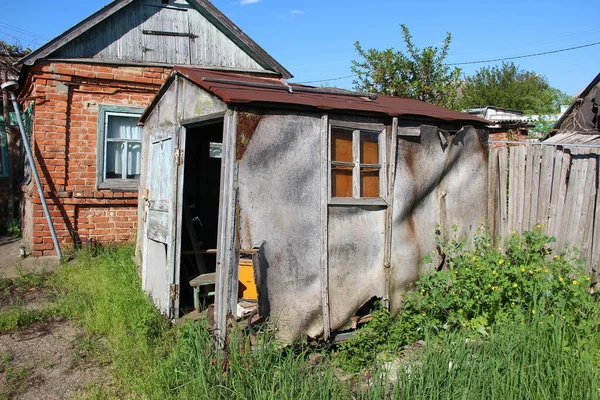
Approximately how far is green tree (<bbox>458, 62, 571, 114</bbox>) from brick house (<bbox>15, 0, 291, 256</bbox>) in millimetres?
27154

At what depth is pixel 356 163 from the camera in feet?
17.7

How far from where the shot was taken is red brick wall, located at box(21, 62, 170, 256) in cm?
913

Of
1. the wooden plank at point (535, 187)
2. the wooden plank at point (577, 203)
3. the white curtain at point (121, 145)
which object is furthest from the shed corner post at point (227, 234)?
the white curtain at point (121, 145)

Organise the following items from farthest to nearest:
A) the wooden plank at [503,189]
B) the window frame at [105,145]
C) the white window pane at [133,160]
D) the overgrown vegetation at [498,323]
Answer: the white window pane at [133,160]
the window frame at [105,145]
the wooden plank at [503,189]
the overgrown vegetation at [498,323]

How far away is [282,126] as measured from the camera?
484cm

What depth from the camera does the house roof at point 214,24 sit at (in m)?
9.11

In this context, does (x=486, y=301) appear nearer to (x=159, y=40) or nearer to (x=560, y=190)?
(x=560, y=190)

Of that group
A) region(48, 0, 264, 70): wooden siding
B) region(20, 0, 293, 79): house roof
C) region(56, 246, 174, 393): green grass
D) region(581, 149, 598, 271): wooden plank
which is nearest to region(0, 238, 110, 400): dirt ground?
region(56, 246, 174, 393): green grass

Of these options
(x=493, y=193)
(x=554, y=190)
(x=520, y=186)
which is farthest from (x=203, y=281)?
(x=554, y=190)

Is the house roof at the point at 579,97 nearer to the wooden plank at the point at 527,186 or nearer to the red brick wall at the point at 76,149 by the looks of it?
the wooden plank at the point at 527,186

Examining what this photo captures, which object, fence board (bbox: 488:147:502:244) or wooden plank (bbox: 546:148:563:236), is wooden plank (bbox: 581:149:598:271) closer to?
wooden plank (bbox: 546:148:563:236)

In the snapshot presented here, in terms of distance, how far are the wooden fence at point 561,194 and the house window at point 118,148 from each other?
693cm

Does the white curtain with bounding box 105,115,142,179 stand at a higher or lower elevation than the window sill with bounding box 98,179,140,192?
higher

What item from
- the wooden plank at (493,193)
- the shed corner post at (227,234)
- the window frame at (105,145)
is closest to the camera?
the shed corner post at (227,234)
